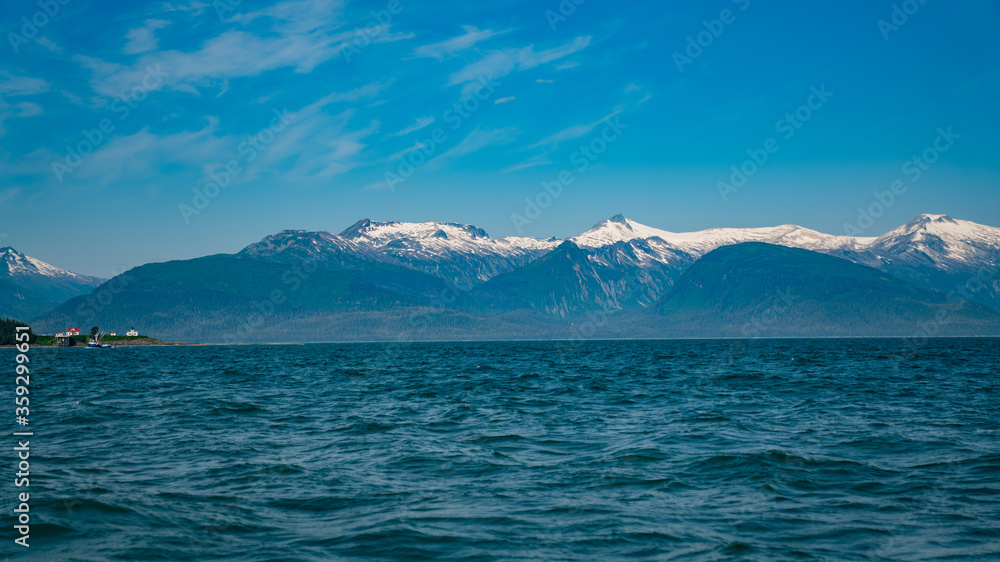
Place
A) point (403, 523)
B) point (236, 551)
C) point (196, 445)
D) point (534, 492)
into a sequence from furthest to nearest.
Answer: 1. point (196, 445)
2. point (534, 492)
3. point (403, 523)
4. point (236, 551)

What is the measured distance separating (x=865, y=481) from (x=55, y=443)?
3221 centimetres

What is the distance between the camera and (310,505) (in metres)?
19.5

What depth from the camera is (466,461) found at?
25.5 metres

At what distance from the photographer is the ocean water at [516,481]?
16.2 meters

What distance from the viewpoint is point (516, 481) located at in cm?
2228

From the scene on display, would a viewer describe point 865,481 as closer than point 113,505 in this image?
No

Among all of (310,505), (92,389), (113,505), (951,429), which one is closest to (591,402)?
(951,429)

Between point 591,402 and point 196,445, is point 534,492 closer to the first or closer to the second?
point 196,445

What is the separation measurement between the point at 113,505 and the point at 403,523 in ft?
28.2

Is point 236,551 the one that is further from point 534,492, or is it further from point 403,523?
point 534,492

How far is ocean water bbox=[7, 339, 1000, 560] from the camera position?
636 inches

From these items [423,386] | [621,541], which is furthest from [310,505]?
[423,386]

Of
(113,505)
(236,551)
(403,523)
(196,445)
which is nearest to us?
(236,551)

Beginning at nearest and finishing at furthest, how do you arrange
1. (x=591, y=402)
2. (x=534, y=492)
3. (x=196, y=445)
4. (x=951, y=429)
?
(x=534, y=492), (x=196, y=445), (x=951, y=429), (x=591, y=402)
